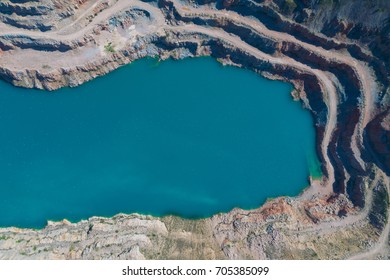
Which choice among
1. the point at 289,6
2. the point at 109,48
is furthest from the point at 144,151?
the point at 289,6

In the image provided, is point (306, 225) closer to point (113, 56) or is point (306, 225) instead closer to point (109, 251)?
point (109, 251)

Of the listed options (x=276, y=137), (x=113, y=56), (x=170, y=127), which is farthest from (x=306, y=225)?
(x=113, y=56)

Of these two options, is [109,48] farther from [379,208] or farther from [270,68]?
[379,208]

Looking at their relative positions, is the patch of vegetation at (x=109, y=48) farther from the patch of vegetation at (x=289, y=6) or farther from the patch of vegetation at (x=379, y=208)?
the patch of vegetation at (x=379, y=208)

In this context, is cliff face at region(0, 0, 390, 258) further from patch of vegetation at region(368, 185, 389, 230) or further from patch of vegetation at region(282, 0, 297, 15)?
patch of vegetation at region(282, 0, 297, 15)

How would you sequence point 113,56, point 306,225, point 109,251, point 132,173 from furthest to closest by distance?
point 113,56 → point 132,173 → point 306,225 → point 109,251

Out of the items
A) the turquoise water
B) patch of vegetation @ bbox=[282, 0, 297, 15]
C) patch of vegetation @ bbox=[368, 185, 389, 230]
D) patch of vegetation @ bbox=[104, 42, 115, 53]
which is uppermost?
patch of vegetation @ bbox=[282, 0, 297, 15]

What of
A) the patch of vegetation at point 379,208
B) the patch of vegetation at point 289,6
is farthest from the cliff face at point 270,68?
the patch of vegetation at point 289,6

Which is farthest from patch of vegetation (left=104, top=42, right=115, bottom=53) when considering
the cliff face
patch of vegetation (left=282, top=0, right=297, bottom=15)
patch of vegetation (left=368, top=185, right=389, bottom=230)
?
patch of vegetation (left=368, top=185, right=389, bottom=230)
